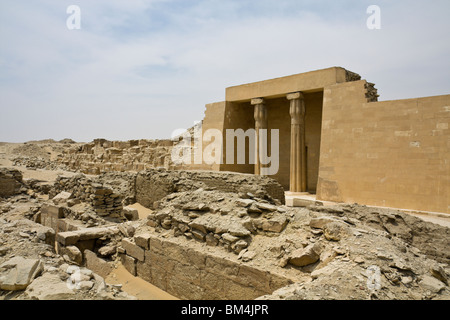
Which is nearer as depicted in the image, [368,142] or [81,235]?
[81,235]

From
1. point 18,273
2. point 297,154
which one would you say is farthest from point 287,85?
point 18,273

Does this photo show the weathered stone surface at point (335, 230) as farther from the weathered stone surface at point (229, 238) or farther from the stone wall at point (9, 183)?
the stone wall at point (9, 183)

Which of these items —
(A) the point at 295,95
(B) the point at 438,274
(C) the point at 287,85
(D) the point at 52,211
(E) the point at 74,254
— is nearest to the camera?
(B) the point at 438,274

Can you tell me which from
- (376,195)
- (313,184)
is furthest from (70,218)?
(313,184)

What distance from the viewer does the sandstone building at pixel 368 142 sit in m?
8.73

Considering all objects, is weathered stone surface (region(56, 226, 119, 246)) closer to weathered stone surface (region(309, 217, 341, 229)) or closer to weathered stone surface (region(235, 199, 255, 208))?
weathered stone surface (region(235, 199, 255, 208))

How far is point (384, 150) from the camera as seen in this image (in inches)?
380

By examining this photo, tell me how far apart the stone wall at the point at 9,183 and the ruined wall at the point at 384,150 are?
1235 centimetres

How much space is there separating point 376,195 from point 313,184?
472 centimetres

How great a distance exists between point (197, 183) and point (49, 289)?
761cm

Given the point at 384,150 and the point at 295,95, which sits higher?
the point at 295,95

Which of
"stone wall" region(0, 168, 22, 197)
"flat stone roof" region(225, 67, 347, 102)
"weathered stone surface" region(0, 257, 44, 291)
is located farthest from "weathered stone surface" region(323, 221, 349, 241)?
"stone wall" region(0, 168, 22, 197)

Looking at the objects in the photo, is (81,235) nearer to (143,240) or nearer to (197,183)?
(143,240)

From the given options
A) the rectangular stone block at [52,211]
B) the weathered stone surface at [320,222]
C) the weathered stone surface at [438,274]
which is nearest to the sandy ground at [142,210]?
the rectangular stone block at [52,211]
